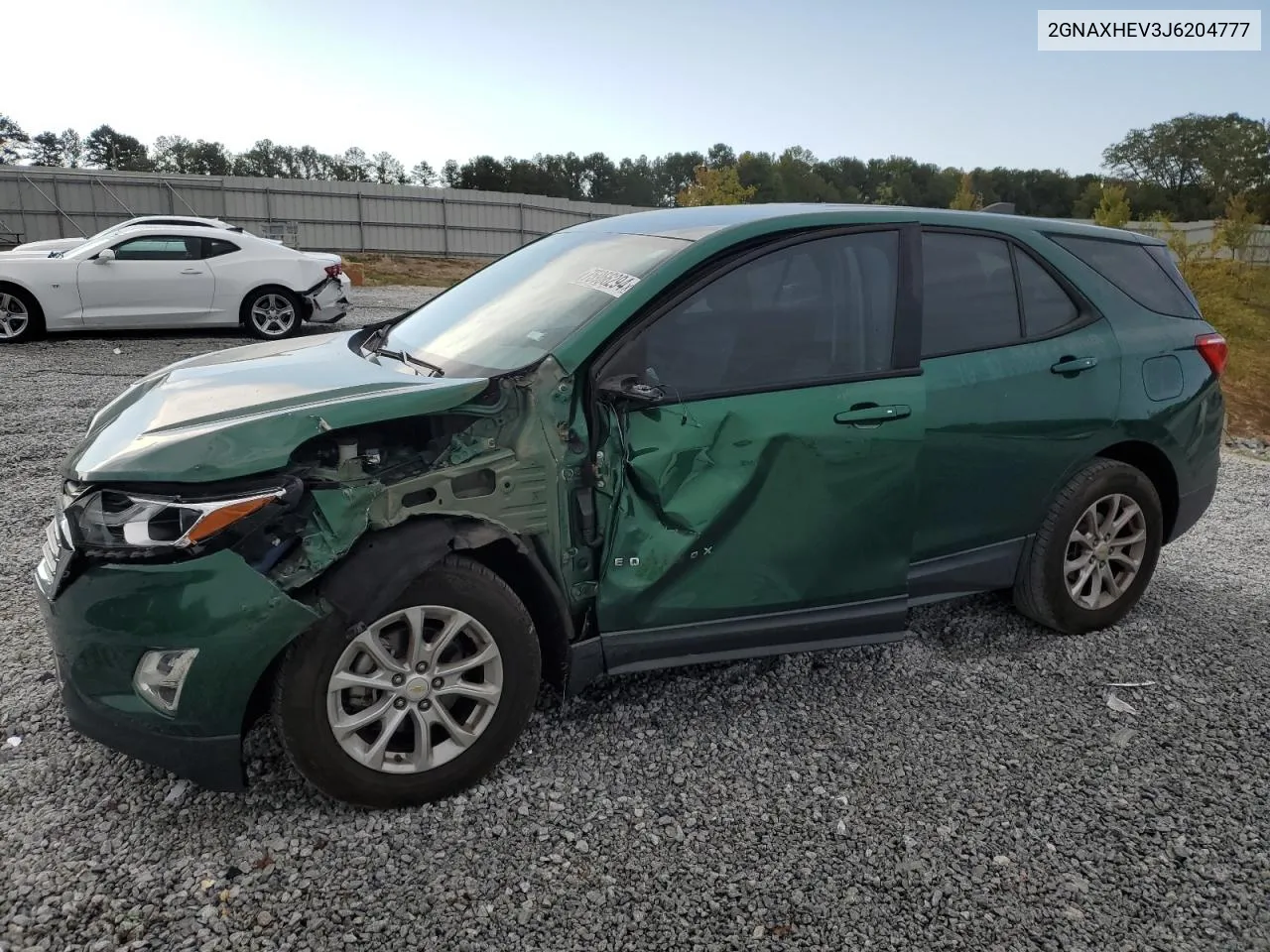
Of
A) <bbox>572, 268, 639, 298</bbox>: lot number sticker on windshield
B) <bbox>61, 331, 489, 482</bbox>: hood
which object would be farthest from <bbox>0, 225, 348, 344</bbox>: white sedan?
<bbox>572, 268, 639, 298</bbox>: lot number sticker on windshield

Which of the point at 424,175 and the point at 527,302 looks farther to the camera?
the point at 424,175

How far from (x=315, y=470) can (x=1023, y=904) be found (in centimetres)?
225

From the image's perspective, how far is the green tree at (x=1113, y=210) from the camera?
3644 cm

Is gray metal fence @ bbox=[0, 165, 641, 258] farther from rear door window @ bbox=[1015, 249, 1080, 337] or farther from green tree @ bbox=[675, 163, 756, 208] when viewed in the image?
rear door window @ bbox=[1015, 249, 1080, 337]

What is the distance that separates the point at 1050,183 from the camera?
88188mm

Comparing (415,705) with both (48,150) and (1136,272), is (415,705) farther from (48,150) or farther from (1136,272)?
(48,150)

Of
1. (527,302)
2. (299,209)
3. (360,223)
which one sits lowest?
(527,302)

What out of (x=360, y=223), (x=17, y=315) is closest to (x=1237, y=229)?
(x=360, y=223)

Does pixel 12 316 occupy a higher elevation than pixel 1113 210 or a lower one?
lower

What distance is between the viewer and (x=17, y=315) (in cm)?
1115

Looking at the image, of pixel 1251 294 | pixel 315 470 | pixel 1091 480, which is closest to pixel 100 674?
pixel 315 470

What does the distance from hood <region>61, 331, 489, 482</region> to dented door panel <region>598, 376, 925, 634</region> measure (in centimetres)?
65

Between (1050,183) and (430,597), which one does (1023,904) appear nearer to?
(430,597)

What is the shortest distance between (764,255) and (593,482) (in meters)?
1.01
